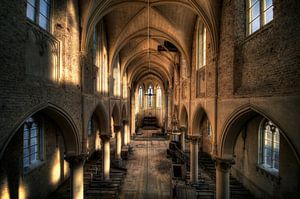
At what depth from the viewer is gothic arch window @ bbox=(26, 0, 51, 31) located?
20.3 feet

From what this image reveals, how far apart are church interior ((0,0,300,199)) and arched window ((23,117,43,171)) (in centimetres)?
6

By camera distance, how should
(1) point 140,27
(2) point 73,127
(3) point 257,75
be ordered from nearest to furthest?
(3) point 257,75, (2) point 73,127, (1) point 140,27

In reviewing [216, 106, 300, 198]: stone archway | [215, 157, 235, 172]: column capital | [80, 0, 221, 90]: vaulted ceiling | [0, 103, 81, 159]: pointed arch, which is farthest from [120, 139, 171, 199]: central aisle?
[80, 0, 221, 90]: vaulted ceiling

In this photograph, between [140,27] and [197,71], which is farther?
[140,27]

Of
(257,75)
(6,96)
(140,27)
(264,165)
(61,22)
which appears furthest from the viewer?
(140,27)

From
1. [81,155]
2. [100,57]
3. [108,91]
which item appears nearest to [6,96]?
Answer: [81,155]

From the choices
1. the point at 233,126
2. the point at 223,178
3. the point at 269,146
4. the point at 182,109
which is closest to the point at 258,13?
the point at 233,126

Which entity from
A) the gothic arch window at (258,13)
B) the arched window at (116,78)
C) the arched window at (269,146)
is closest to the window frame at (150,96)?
the arched window at (116,78)

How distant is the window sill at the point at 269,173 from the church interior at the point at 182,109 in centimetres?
5

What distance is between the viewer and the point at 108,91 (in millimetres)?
15141

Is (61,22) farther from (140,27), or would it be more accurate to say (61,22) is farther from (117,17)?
(140,27)

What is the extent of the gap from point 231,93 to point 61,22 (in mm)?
7850

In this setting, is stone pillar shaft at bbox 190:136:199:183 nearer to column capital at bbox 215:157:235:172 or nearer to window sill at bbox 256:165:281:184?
window sill at bbox 256:165:281:184

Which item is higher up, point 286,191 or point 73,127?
point 73,127
